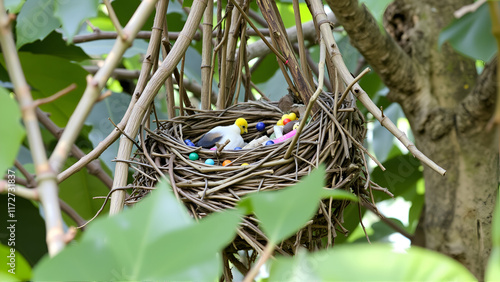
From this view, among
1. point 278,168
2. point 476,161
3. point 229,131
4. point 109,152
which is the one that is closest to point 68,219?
point 109,152

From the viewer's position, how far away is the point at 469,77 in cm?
109

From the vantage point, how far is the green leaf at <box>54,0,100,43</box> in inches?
17.7

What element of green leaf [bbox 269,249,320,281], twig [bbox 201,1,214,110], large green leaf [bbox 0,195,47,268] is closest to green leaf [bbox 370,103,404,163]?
twig [bbox 201,1,214,110]

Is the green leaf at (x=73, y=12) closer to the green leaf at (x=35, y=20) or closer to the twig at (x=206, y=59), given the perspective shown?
the green leaf at (x=35, y=20)

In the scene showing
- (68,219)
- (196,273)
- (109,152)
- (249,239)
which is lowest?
(68,219)

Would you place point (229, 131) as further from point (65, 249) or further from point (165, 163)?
point (65, 249)

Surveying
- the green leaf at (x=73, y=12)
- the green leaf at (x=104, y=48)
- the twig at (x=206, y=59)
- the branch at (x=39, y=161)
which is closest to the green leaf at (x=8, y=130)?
the branch at (x=39, y=161)

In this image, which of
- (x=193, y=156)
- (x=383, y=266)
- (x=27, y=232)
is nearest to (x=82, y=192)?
(x=27, y=232)

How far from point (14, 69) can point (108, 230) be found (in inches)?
3.3

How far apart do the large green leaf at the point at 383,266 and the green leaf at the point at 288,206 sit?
0.12ft

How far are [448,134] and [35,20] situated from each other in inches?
30.6

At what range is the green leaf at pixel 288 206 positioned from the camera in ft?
0.76

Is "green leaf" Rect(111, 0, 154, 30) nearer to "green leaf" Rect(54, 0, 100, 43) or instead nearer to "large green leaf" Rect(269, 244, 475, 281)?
"green leaf" Rect(54, 0, 100, 43)

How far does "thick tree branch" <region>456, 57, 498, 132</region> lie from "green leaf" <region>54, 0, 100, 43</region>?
0.63 metres
